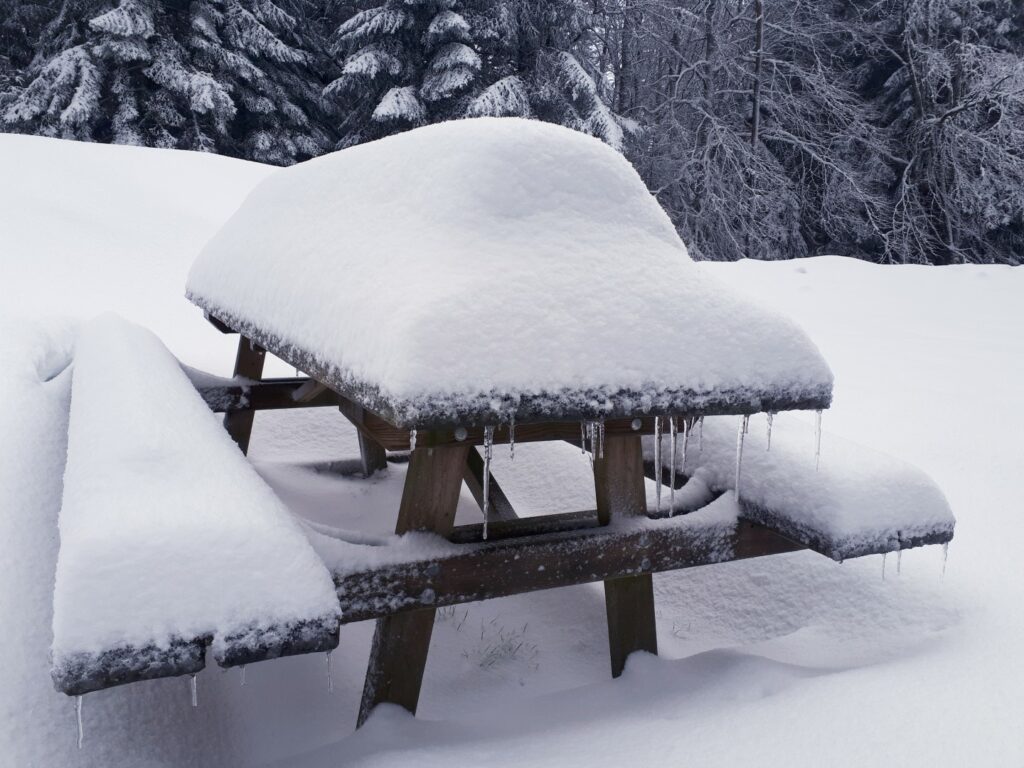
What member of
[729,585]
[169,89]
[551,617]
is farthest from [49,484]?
[169,89]

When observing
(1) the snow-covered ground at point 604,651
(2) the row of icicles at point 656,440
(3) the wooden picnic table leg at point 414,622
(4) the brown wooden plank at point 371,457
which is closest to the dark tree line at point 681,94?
(1) the snow-covered ground at point 604,651

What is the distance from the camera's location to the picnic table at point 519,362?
4.50 feet

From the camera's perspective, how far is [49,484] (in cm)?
223

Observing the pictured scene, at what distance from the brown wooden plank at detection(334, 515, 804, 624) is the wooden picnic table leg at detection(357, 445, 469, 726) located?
0.34 ft

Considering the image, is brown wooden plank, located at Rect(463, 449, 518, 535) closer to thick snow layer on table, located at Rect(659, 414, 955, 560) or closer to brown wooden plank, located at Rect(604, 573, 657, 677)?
brown wooden plank, located at Rect(604, 573, 657, 677)

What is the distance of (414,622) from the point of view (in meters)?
1.78

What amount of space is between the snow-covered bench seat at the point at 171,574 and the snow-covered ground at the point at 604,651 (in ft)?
1.46

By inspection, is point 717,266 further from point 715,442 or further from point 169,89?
point 169,89

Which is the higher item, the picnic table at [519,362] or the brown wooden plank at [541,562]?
the picnic table at [519,362]

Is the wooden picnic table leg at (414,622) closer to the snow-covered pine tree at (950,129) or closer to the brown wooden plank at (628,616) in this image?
the brown wooden plank at (628,616)

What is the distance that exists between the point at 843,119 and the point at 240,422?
48.7 feet

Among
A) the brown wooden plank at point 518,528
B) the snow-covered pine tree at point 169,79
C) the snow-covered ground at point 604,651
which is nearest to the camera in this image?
the snow-covered ground at point 604,651

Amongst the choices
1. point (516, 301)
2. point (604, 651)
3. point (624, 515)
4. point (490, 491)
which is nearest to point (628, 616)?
point (624, 515)

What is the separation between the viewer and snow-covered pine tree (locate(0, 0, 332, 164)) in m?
14.6
